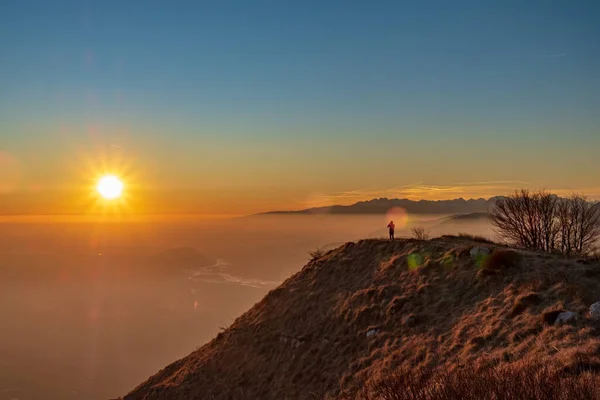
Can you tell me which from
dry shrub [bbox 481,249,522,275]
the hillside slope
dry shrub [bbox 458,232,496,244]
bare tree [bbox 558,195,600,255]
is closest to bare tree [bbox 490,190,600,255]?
bare tree [bbox 558,195,600,255]

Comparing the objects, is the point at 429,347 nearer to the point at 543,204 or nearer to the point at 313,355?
the point at 313,355

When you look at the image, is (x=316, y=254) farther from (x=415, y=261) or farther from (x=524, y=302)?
(x=524, y=302)

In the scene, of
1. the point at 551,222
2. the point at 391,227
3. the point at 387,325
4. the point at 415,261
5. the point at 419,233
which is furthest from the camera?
the point at 551,222

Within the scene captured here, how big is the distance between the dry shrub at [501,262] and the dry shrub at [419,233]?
950 cm

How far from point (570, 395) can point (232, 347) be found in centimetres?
2818

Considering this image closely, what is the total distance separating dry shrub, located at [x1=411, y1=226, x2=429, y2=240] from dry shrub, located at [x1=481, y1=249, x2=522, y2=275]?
31.2 feet

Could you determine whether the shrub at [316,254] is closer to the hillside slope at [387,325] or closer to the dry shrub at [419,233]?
the hillside slope at [387,325]

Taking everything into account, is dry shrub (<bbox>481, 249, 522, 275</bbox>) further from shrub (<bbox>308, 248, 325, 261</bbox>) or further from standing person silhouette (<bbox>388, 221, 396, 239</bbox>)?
shrub (<bbox>308, 248, 325, 261</bbox>)

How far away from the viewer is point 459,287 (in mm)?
22906

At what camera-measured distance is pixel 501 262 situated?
2250 cm

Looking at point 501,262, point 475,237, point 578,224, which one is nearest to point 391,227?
point 475,237

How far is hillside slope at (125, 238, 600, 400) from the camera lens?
16.1 metres

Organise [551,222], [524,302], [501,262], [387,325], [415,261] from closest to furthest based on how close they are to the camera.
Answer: [524,302]
[501,262]
[387,325]
[415,261]
[551,222]

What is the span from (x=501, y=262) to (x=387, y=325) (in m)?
7.90
